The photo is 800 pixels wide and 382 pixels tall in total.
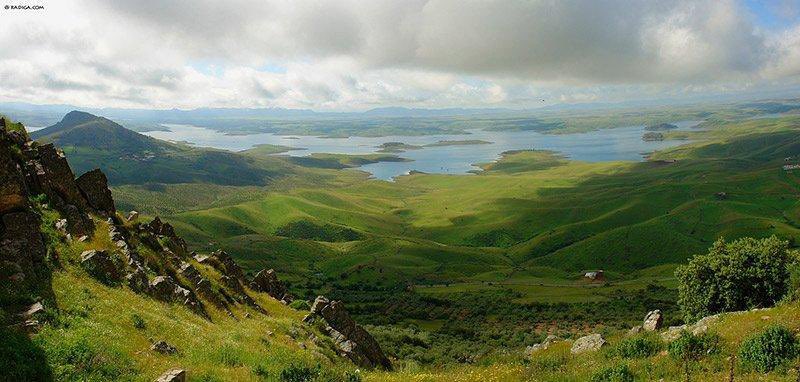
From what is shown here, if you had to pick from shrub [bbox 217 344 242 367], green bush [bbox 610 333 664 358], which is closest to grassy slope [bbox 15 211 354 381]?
shrub [bbox 217 344 242 367]

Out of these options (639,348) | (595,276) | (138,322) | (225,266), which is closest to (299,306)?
(225,266)

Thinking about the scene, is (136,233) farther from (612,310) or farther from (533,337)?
(612,310)

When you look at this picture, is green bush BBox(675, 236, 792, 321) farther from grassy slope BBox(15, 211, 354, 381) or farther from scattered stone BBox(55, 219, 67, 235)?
scattered stone BBox(55, 219, 67, 235)

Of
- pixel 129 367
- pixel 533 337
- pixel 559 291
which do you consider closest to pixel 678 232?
pixel 559 291

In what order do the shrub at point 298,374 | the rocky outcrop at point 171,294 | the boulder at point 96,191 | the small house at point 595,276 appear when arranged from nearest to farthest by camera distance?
the shrub at point 298,374
the rocky outcrop at point 171,294
the boulder at point 96,191
the small house at point 595,276

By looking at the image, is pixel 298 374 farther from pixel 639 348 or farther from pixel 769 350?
pixel 769 350

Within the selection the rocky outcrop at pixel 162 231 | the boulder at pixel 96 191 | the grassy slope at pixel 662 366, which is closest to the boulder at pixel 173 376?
the grassy slope at pixel 662 366

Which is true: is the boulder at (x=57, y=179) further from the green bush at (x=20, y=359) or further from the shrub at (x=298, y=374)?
the shrub at (x=298, y=374)
